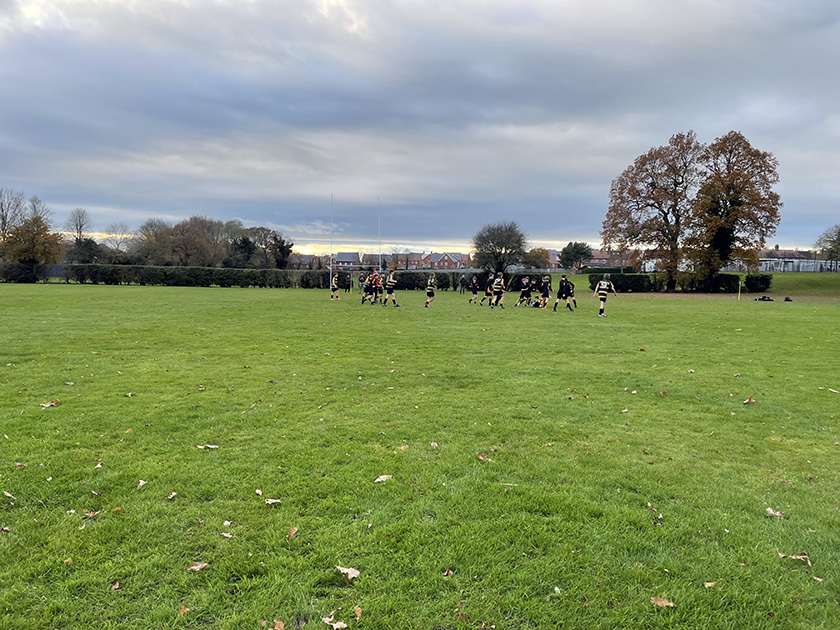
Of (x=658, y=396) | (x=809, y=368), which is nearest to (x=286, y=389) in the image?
(x=658, y=396)

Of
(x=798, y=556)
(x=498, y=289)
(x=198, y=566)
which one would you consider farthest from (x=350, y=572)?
A: (x=498, y=289)

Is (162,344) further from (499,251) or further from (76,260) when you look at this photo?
(76,260)

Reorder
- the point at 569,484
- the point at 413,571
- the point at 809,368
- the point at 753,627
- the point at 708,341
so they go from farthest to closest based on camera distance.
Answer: the point at 708,341
the point at 809,368
the point at 569,484
the point at 413,571
the point at 753,627

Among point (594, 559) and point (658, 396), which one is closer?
A: point (594, 559)

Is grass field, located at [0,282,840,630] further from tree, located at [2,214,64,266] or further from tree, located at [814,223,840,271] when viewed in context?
tree, located at [814,223,840,271]

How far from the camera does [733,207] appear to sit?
4056 cm

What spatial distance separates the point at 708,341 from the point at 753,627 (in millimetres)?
11779

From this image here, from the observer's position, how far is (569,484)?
4.05m

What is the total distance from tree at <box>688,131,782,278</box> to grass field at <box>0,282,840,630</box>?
37.8 m

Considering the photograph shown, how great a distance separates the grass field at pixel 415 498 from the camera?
2641mm

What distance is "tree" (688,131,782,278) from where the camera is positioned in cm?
3991

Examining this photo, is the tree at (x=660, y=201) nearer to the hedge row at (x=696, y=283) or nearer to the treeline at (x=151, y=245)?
the hedge row at (x=696, y=283)

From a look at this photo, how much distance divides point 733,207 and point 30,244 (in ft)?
226

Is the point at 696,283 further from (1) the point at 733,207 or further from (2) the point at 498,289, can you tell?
(2) the point at 498,289
